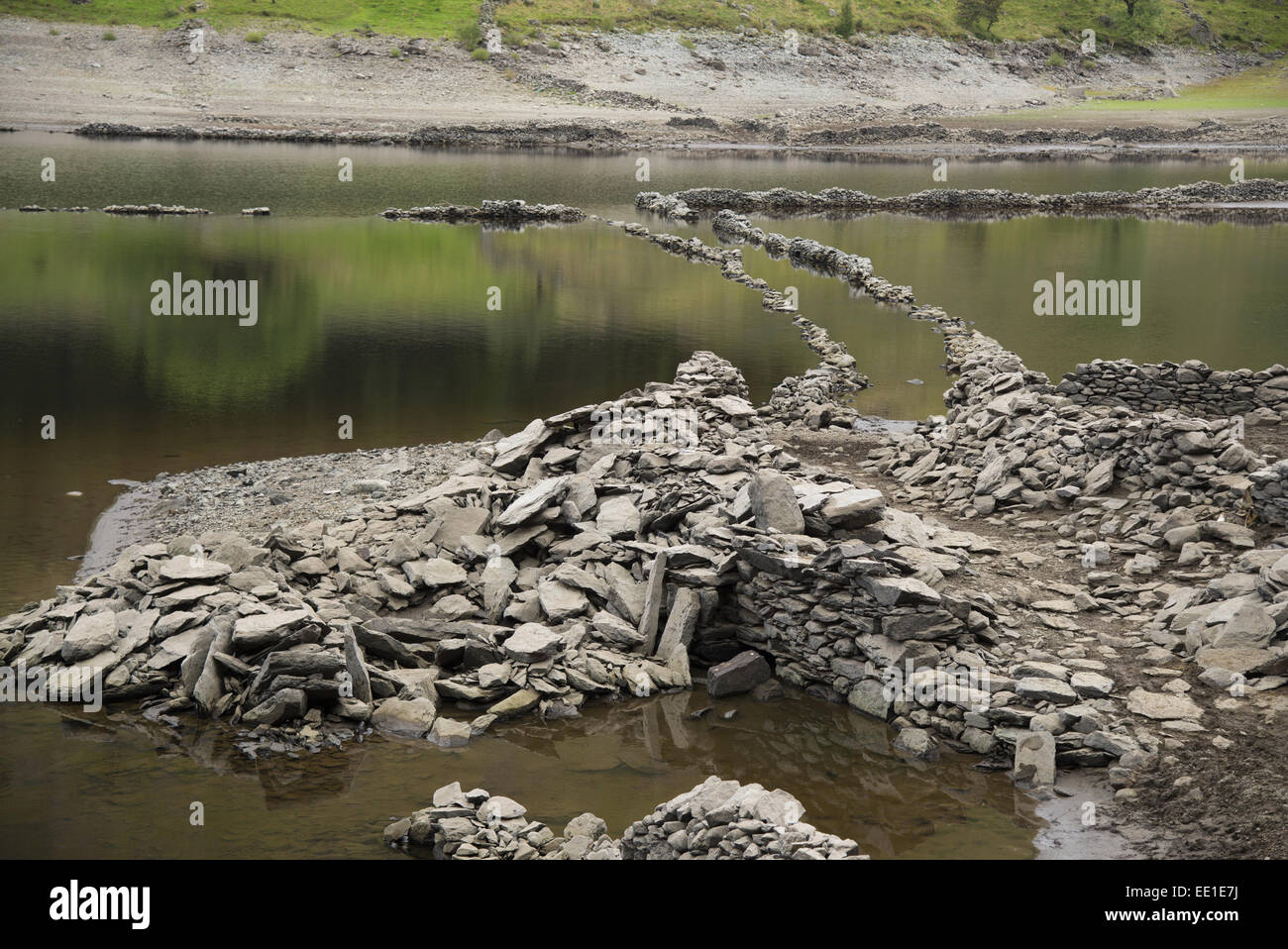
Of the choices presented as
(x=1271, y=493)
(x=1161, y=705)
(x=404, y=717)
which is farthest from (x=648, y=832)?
(x=1271, y=493)

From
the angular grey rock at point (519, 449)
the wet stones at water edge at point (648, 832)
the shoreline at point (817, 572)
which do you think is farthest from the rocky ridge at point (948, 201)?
the wet stones at water edge at point (648, 832)

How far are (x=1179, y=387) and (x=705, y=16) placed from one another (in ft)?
363

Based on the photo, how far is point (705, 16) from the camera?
395 feet

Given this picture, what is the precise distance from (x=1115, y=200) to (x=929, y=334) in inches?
1437

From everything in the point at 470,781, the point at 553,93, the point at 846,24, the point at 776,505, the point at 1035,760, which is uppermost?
the point at 846,24

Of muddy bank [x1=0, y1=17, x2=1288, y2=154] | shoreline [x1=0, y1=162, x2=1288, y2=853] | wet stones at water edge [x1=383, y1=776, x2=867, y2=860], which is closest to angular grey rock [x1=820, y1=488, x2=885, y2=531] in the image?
shoreline [x1=0, y1=162, x2=1288, y2=853]

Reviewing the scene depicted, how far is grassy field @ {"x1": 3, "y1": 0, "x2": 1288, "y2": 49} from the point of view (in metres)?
103

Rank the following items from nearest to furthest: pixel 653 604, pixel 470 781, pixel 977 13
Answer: pixel 470 781, pixel 653 604, pixel 977 13

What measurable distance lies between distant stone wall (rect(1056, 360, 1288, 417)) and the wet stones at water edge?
48.4 ft

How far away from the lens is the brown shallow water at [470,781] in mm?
10430

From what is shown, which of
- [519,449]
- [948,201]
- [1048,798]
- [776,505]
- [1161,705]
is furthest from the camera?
[948,201]

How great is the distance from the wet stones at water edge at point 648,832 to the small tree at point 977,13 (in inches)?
5496

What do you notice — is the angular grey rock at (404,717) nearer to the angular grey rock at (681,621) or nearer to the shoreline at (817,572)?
the shoreline at (817,572)

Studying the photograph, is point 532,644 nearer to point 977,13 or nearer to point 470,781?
point 470,781
